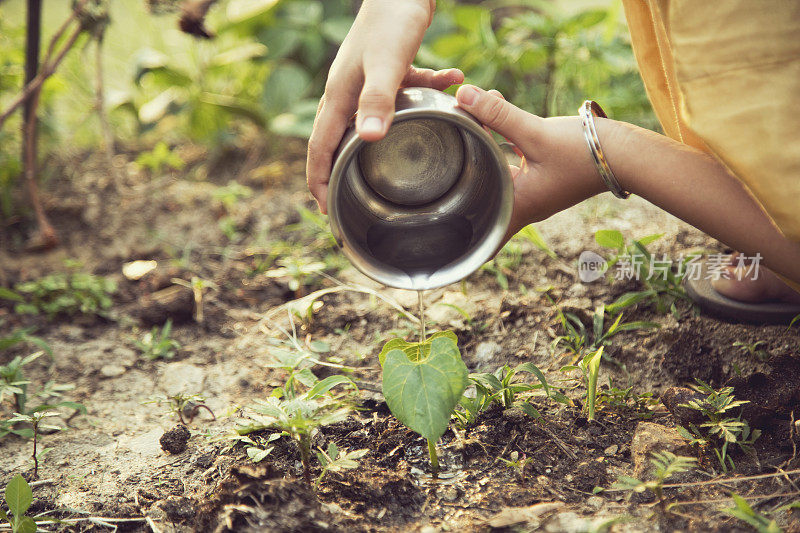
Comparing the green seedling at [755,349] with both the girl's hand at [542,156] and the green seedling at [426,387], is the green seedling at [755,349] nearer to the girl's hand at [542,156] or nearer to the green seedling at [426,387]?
the girl's hand at [542,156]

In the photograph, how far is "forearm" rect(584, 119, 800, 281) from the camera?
123cm

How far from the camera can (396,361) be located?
112 centimetres

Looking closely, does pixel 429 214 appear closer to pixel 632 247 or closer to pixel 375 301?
pixel 375 301

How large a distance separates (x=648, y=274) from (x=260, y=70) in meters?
2.30

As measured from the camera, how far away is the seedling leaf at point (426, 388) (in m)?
1.07

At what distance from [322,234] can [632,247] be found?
41.1 inches

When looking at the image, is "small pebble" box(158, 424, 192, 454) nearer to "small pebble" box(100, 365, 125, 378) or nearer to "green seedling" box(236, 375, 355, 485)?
"green seedling" box(236, 375, 355, 485)

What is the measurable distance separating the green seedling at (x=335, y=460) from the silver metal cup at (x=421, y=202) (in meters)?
0.33

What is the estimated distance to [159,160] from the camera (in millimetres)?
2869

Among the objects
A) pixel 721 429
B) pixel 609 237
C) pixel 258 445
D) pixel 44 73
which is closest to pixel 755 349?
pixel 721 429

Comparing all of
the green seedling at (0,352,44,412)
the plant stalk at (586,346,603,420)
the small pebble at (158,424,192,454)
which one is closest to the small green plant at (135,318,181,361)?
the green seedling at (0,352,44,412)

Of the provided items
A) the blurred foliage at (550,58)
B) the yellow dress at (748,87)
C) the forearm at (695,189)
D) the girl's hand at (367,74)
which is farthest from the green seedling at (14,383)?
the blurred foliage at (550,58)

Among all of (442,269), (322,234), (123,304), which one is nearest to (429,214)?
(442,269)

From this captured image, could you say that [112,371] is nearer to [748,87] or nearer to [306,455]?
Answer: [306,455]
